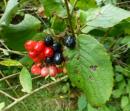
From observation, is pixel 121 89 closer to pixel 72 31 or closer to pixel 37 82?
pixel 37 82

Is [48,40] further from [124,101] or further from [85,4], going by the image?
[124,101]

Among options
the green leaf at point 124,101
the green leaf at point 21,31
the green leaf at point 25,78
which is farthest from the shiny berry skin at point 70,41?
the green leaf at point 124,101

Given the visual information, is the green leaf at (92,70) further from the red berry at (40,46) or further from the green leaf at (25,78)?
the green leaf at (25,78)

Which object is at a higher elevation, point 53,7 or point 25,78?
point 53,7

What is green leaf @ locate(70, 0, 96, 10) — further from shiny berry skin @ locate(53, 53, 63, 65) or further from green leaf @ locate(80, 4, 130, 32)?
shiny berry skin @ locate(53, 53, 63, 65)

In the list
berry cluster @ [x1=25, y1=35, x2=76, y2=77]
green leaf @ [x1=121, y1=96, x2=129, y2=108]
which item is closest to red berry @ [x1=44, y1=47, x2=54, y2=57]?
berry cluster @ [x1=25, y1=35, x2=76, y2=77]

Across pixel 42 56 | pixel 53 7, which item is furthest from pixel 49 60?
pixel 53 7
